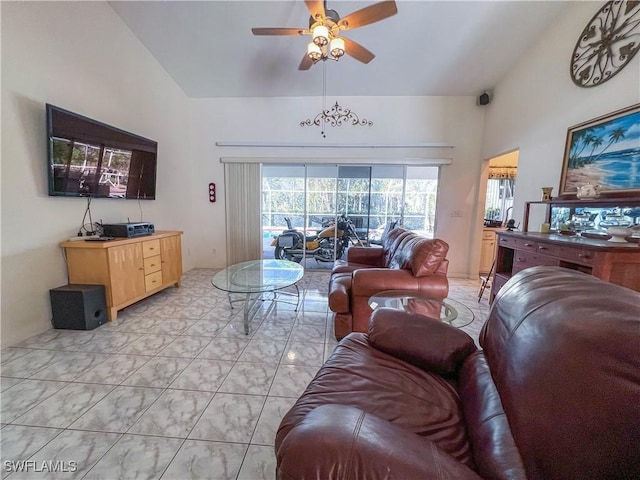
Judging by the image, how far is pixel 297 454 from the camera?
63 cm

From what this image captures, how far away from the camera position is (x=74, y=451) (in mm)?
1277

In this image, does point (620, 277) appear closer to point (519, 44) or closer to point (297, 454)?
point (297, 454)

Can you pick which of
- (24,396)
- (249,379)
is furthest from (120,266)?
(249,379)

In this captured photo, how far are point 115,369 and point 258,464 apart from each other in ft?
4.55

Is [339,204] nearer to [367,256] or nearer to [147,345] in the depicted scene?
[367,256]

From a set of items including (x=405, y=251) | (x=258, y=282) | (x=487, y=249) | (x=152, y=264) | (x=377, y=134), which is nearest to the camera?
(x=405, y=251)

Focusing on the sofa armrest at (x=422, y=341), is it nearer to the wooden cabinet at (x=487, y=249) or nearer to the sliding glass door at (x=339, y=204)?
the sliding glass door at (x=339, y=204)

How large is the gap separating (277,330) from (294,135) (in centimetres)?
Result: 322

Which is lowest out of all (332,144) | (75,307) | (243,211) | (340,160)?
(75,307)

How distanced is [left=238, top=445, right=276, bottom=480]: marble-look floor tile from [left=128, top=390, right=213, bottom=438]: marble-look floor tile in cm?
39

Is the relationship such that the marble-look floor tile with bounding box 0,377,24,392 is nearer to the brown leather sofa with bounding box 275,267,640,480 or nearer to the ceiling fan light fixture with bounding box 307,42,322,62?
the brown leather sofa with bounding box 275,267,640,480

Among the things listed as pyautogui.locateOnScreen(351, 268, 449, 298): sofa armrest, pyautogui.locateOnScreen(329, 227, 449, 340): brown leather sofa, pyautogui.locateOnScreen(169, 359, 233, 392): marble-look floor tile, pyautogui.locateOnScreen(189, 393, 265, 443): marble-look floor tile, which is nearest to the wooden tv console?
pyautogui.locateOnScreen(169, 359, 233, 392): marble-look floor tile

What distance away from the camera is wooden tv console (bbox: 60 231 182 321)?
2525 mm

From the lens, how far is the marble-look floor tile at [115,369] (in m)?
1.78
